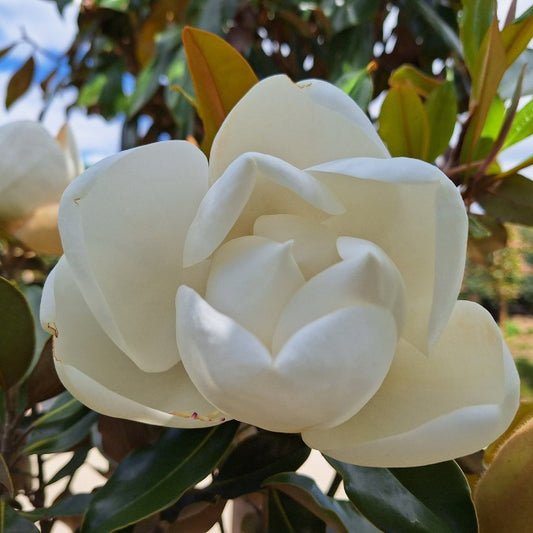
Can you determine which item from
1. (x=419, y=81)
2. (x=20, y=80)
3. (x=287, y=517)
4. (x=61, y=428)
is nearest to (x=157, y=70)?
(x=20, y=80)

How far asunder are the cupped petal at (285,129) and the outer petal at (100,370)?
4.5 inches

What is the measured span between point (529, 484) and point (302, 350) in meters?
0.23

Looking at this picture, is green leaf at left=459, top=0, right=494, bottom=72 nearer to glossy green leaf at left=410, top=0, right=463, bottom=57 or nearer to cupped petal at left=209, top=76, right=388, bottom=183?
cupped petal at left=209, top=76, right=388, bottom=183

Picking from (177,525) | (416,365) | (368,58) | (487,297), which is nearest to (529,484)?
(416,365)

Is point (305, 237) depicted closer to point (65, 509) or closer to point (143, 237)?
point (143, 237)

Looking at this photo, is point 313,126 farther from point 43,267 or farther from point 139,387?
point 43,267

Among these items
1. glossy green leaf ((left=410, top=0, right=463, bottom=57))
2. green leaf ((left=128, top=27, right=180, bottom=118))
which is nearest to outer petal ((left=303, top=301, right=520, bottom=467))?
glossy green leaf ((left=410, top=0, right=463, bottom=57))

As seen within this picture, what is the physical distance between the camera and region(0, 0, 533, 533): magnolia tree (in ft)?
0.99

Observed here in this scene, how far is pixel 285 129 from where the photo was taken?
0.37 m

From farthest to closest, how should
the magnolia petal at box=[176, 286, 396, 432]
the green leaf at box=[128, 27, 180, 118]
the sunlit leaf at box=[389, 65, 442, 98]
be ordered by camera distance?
the green leaf at box=[128, 27, 180, 118], the sunlit leaf at box=[389, 65, 442, 98], the magnolia petal at box=[176, 286, 396, 432]

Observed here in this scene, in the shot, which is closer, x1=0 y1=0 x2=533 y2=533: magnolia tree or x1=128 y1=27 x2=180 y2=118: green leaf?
x1=0 y1=0 x2=533 y2=533: magnolia tree

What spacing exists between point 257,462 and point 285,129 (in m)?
0.27

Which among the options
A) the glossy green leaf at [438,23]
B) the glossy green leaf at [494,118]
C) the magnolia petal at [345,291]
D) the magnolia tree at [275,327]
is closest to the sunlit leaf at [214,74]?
the magnolia tree at [275,327]

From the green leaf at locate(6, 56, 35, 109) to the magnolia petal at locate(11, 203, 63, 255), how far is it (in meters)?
0.96
